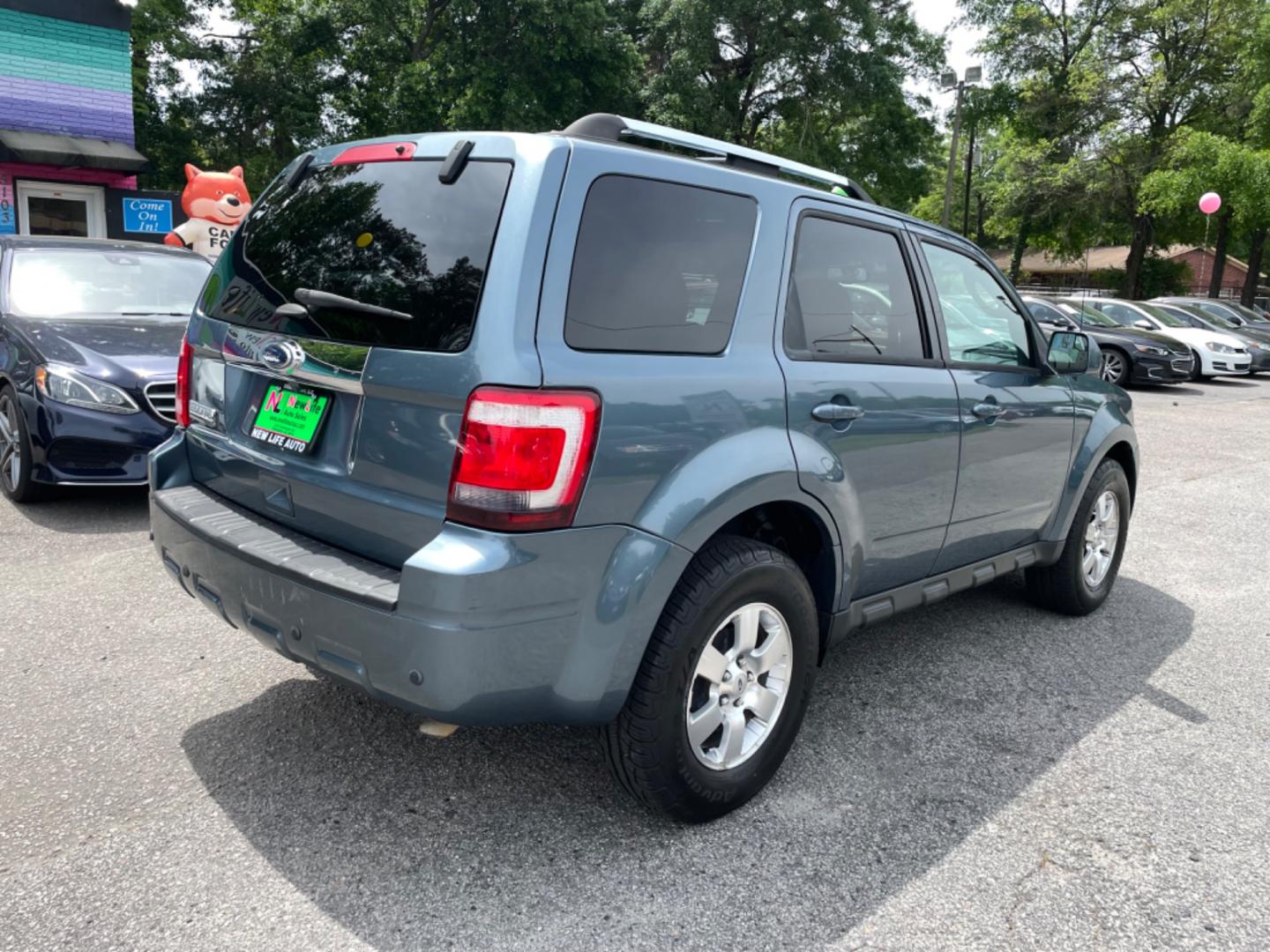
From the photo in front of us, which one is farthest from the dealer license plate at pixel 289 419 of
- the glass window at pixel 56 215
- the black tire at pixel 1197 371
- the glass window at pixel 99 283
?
the black tire at pixel 1197 371

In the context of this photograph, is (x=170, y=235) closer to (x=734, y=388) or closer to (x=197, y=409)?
(x=197, y=409)

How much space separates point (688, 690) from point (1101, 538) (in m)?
3.01

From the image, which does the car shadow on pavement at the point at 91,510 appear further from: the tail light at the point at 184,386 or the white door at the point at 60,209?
the white door at the point at 60,209

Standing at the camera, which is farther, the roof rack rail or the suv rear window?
the roof rack rail

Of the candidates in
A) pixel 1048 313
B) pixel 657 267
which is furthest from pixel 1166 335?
pixel 657 267

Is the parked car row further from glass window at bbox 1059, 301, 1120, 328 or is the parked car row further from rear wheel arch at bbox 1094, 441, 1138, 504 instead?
rear wheel arch at bbox 1094, 441, 1138, 504

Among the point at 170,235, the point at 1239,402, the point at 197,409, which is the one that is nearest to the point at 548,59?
the point at 170,235

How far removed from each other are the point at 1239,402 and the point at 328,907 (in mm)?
16357

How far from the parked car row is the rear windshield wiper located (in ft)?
42.7

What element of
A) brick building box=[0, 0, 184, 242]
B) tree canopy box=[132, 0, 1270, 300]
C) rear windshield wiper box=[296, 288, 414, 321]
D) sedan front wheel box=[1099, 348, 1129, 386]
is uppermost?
tree canopy box=[132, 0, 1270, 300]

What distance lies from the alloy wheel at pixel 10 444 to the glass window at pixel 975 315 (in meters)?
4.99

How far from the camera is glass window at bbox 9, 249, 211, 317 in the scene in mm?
6350

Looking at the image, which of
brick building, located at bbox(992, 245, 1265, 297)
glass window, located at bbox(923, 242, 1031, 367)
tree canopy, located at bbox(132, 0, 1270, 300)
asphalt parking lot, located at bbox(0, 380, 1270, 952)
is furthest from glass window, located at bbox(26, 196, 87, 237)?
brick building, located at bbox(992, 245, 1265, 297)

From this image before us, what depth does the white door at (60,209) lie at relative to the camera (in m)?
17.0
